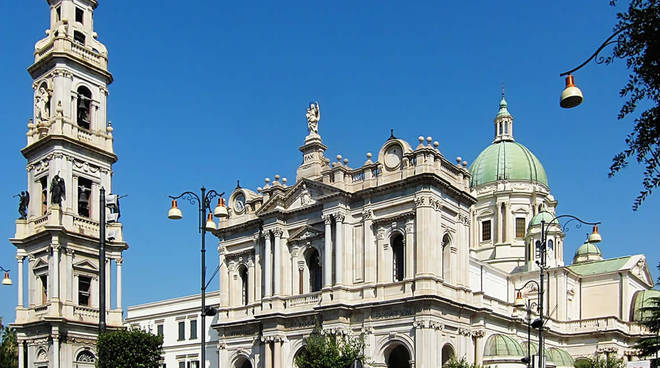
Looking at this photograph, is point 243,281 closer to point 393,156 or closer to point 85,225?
A: point 85,225

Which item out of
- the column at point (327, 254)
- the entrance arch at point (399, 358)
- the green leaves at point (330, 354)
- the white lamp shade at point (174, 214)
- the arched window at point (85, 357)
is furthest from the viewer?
the column at point (327, 254)

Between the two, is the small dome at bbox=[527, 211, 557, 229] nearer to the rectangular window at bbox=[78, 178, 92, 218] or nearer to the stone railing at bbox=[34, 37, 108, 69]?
the stone railing at bbox=[34, 37, 108, 69]

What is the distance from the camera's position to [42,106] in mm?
42719

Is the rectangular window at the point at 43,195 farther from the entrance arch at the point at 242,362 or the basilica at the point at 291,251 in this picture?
the entrance arch at the point at 242,362

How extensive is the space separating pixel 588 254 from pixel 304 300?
40.7 m

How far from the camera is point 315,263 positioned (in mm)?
49656

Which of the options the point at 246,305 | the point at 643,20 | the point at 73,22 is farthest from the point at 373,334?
the point at 643,20

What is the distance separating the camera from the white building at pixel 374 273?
42969 mm

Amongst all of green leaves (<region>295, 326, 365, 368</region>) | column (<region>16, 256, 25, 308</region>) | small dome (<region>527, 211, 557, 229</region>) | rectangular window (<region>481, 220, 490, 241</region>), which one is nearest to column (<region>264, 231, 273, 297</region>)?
green leaves (<region>295, 326, 365, 368</region>)

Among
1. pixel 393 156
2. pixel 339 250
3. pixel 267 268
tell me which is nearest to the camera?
pixel 393 156

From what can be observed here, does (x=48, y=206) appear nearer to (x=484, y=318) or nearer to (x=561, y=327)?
(x=484, y=318)

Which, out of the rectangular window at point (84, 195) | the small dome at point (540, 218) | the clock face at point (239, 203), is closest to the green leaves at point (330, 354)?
the rectangular window at point (84, 195)

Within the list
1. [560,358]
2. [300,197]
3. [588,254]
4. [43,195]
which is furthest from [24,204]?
[588,254]

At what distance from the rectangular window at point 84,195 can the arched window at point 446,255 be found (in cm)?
2103
